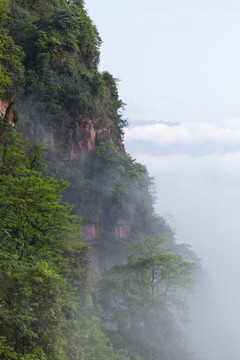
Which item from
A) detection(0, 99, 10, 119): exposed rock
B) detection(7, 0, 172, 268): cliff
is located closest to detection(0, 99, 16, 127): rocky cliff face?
detection(0, 99, 10, 119): exposed rock

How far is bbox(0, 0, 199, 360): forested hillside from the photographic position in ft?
42.0

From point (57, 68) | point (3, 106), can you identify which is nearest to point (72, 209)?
point (57, 68)

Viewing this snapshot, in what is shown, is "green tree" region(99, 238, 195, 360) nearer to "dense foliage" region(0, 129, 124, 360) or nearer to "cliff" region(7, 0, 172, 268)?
"dense foliage" region(0, 129, 124, 360)

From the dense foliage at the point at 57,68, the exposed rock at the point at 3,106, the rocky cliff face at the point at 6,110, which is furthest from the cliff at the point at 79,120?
the exposed rock at the point at 3,106

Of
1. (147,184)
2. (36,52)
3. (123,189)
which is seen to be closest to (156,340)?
(123,189)

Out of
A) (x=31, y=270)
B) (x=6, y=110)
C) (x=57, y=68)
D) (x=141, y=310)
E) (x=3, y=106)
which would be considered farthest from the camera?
(x=57, y=68)

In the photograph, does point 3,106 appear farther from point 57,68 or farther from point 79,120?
point 79,120

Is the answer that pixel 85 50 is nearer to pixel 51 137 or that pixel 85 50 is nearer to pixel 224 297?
pixel 51 137

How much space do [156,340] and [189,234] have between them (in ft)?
531

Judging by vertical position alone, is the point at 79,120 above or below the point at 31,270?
above

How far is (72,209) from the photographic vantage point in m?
33.7

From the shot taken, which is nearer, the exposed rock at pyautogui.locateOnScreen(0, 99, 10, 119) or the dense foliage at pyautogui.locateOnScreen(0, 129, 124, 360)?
the dense foliage at pyautogui.locateOnScreen(0, 129, 124, 360)

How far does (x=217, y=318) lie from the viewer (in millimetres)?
66688

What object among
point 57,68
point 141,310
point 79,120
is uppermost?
point 57,68
